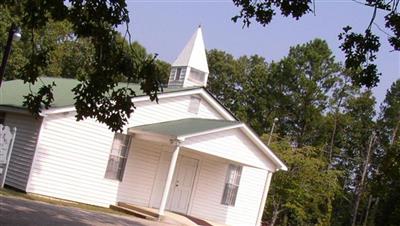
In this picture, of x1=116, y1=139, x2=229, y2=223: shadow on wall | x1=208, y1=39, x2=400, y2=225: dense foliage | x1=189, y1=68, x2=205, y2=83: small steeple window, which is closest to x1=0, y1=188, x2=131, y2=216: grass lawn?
x1=116, y1=139, x2=229, y2=223: shadow on wall

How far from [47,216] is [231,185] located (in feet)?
37.8

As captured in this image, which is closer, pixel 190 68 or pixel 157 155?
pixel 157 155

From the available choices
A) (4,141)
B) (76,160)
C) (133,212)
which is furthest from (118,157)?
(4,141)

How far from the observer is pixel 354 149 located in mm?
57906

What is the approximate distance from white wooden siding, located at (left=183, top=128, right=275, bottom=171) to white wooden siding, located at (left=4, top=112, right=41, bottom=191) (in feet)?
16.3

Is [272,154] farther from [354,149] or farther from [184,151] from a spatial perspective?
[354,149]

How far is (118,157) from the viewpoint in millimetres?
22375

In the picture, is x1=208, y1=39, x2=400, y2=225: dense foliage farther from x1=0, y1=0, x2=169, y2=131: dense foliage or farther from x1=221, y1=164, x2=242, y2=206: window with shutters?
x1=0, y1=0, x2=169, y2=131: dense foliage

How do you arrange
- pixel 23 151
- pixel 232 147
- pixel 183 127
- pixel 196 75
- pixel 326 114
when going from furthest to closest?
pixel 326 114
pixel 196 75
pixel 232 147
pixel 183 127
pixel 23 151

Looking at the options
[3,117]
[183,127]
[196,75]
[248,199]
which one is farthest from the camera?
[196,75]

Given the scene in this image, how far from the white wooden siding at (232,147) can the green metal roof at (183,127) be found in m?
0.27

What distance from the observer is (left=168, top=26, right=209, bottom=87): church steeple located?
86.2ft

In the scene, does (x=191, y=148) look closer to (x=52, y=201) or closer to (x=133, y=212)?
(x=133, y=212)

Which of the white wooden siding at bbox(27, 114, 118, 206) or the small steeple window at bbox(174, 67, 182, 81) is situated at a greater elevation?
the small steeple window at bbox(174, 67, 182, 81)
